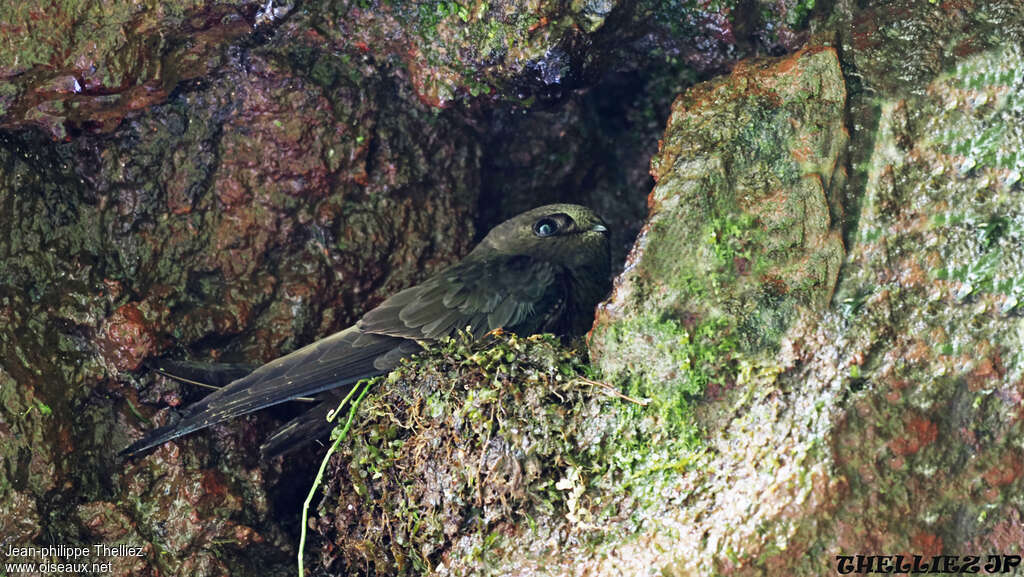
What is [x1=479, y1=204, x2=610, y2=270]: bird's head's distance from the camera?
16.1 ft

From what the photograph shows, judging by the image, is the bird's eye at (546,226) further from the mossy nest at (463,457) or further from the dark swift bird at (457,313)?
the mossy nest at (463,457)

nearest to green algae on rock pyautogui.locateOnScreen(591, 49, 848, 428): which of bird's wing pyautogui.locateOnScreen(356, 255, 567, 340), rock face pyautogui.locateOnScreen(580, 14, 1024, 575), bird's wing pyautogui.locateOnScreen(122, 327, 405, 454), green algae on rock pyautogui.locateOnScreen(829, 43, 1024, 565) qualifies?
rock face pyautogui.locateOnScreen(580, 14, 1024, 575)

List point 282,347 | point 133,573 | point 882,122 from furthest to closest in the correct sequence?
point 282,347
point 133,573
point 882,122

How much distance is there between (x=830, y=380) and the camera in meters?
3.19

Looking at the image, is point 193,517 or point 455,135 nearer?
point 193,517

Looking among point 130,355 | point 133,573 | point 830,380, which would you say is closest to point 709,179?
point 830,380

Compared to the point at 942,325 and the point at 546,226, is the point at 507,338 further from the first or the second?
the point at 942,325

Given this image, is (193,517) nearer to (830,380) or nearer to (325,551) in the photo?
(325,551)

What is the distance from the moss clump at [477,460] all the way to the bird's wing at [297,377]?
203mm

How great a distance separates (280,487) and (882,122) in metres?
3.12

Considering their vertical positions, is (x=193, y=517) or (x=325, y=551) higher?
(x=193, y=517)

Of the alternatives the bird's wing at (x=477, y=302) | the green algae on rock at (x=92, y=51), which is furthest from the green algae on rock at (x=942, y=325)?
the green algae on rock at (x=92, y=51)

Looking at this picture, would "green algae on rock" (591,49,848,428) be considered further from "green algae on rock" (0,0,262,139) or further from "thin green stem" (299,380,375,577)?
"green algae on rock" (0,0,262,139)

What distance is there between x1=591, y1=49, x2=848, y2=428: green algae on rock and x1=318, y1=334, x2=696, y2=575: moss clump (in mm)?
256
